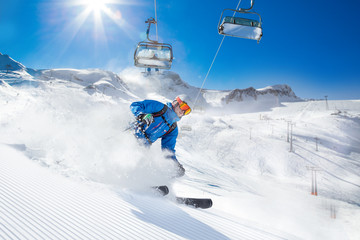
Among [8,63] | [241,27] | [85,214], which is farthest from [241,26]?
[8,63]

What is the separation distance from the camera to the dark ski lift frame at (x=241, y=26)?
4133 millimetres

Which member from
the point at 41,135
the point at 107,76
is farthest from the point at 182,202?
the point at 107,76

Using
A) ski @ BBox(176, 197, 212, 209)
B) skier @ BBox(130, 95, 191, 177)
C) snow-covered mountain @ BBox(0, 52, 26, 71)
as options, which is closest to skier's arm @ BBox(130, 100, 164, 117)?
skier @ BBox(130, 95, 191, 177)

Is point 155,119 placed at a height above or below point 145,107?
below

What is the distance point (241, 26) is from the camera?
166 inches

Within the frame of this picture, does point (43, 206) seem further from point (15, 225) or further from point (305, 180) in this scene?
point (305, 180)

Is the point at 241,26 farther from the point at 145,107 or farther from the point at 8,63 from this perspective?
the point at 8,63

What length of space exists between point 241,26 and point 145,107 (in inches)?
111

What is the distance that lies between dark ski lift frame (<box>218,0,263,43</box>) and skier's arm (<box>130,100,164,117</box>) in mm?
2289

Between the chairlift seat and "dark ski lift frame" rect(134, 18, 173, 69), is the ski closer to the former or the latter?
the chairlift seat

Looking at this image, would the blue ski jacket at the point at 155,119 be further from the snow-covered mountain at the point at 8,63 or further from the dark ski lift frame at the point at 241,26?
the snow-covered mountain at the point at 8,63

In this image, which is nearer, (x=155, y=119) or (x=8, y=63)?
(x=155, y=119)

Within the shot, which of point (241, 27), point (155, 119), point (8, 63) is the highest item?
point (8, 63)

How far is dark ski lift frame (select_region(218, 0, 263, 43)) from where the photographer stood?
4133 millimetres
